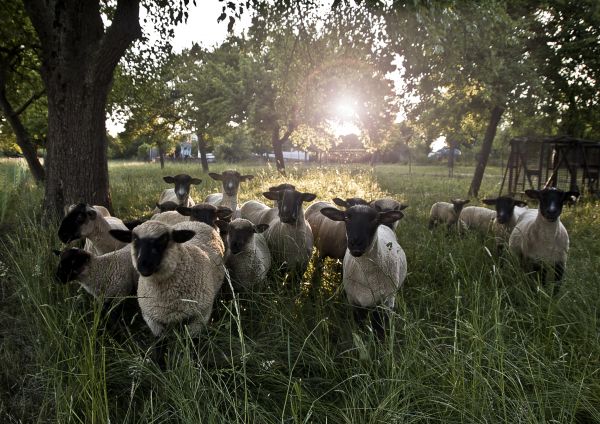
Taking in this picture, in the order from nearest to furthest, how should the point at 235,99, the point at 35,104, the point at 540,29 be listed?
1. the point at 540,29
2. the point at 35,104
3. the point at 235,99

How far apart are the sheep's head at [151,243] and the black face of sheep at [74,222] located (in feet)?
5.02

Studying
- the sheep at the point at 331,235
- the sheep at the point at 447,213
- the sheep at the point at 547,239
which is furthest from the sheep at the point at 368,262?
the sheep at the point at 447,213

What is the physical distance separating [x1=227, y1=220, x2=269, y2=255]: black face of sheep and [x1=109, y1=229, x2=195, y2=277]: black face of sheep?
1.07 m

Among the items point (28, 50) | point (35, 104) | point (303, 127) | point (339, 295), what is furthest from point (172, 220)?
point (303, 127)

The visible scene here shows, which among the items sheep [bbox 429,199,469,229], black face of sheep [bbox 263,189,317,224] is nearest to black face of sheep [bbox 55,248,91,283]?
black face of sheep [bbox 263,189,317,224]

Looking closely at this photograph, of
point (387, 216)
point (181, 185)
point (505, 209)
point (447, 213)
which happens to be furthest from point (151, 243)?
point (447, 213)

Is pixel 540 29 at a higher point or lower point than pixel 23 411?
higher

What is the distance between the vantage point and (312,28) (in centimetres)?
Answer: 671

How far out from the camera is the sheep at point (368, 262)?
11.2ft

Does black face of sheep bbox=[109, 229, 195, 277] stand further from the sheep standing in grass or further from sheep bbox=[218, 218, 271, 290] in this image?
the sheep standing in grass

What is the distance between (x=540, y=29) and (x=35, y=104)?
1884 centimetres

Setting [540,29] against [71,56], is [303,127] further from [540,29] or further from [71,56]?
[71,56]

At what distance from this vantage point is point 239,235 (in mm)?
4168

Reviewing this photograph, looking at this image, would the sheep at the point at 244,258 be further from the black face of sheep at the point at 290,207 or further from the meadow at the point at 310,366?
the black face of sheep at the point at 290,207
